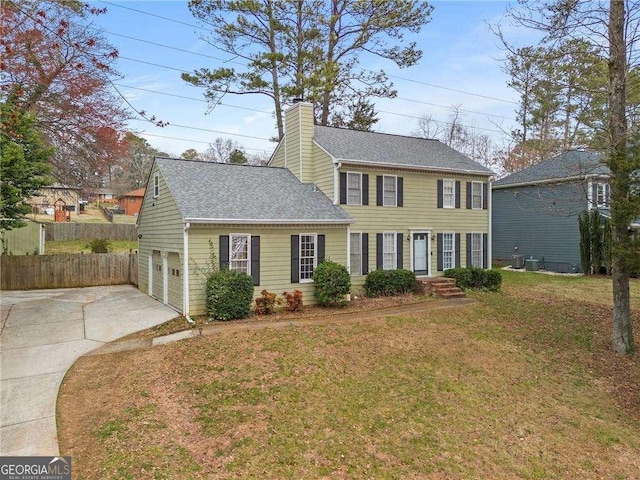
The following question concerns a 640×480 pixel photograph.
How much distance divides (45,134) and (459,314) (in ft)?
51.6

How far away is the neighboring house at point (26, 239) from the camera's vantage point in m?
20.8

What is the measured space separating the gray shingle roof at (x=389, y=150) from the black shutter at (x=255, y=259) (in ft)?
16.1

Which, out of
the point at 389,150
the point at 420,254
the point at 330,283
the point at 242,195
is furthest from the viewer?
the point at 389,150

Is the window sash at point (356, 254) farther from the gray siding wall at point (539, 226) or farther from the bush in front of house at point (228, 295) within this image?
the gray siding wall at point (539, 226)

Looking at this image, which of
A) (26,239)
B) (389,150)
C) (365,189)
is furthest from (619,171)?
(26,239)

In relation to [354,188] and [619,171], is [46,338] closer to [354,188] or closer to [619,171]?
[354,188]

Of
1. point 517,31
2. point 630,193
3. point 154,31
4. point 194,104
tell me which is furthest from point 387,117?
point 630,193

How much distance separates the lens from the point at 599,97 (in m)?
11.8

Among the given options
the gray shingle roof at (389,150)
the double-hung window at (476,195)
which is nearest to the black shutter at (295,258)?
the gray shingle roof at (389,150)

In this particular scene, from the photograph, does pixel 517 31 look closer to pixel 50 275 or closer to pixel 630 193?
pixel 630 193

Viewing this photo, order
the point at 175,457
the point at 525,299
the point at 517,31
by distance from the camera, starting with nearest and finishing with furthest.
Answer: the point at 175,457
the point at 517,31
the point at 525,299

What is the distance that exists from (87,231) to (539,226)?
31822 millimetres

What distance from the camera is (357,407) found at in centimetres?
754

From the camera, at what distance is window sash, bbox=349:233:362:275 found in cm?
1647
